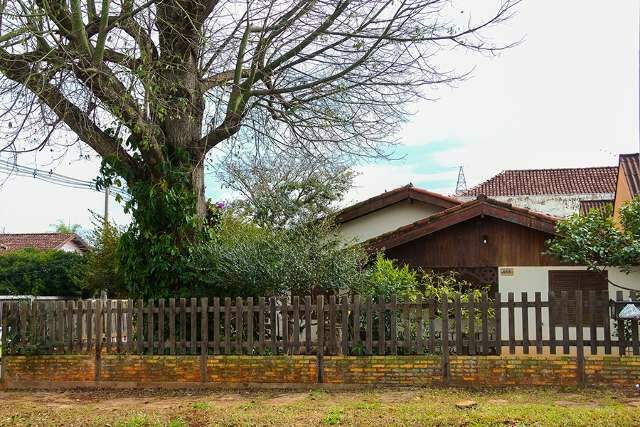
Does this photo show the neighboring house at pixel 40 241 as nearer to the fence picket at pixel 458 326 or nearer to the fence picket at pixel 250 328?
the fence picket at pixel 250 328

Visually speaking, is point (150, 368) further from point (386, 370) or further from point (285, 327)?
point (386, 370)

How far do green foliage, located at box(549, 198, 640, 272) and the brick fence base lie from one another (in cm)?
341

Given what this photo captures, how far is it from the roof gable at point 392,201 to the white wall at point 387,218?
245 mm

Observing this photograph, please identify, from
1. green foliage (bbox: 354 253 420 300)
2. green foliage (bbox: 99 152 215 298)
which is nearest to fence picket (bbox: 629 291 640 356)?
green foliage (bbox: 354 253 420 300)

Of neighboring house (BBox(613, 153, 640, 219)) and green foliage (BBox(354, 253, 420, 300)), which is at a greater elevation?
neighboring house (BBox(613, 153, 640, 219))

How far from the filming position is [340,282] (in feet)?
38.3

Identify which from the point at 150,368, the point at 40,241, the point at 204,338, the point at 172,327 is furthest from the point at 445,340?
the point at 40,241

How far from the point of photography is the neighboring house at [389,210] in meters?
18.3

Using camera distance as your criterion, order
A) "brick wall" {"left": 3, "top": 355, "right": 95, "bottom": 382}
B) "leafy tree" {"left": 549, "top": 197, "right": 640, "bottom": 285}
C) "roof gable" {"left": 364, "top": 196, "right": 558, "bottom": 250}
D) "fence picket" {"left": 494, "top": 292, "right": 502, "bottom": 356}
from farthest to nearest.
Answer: "roof gable" {"left": 364, "top": 196, "right": 558, "bottom": 250}, "leafy tree" {"left": 549, "top": 197, "right": 640, "bottom": 285}, "brick wall" {"left": 3, "top": 355, "right": 95, "bottom": 382}, "fence picket" {"left": 494, "top": 292, "right": 502, "bottom": 356}

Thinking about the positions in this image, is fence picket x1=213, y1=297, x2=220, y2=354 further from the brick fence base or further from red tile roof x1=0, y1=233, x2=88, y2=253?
red tile roof x1=0, y1=233, x2=88, y2=253

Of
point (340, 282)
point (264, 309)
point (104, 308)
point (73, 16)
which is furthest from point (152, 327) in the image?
point (73, 16)

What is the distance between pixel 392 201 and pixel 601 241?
22.3 feet

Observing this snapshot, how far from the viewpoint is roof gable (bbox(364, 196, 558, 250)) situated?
1425 cm

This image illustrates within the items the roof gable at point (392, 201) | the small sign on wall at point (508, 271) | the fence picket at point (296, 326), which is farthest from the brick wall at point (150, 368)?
the roof gable at point (392, 201)
